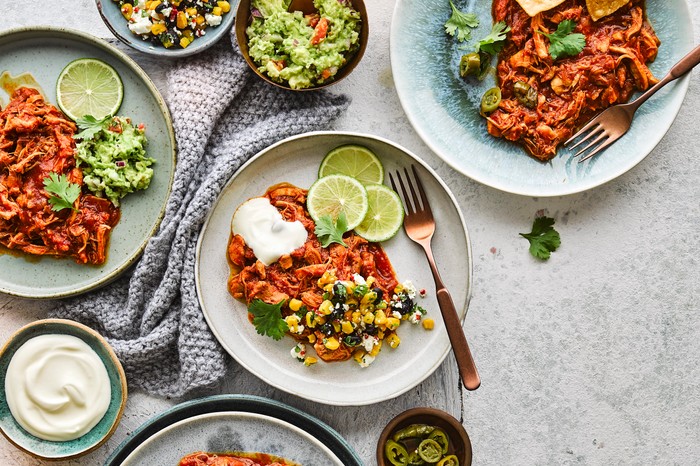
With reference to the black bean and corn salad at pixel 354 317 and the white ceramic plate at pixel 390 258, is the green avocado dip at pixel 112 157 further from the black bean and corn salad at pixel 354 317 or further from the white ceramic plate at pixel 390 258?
the black bean and corn salad at pixel 354 317

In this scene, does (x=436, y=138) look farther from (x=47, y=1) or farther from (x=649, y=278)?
(x=47, y=1)

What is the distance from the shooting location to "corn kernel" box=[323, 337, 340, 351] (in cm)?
367

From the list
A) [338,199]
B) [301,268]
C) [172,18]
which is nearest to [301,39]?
[172,18]

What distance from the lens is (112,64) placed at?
392 cm

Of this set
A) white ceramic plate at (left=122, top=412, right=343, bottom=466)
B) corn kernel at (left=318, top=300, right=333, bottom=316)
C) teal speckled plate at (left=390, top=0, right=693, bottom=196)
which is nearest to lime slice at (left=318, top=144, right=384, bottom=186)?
teal speckled plate at (left=390, top=0, right=693, bottom=196)

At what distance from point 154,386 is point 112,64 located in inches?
79.5

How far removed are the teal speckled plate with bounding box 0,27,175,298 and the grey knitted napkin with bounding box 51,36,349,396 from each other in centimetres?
10

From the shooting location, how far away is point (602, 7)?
12.6ft

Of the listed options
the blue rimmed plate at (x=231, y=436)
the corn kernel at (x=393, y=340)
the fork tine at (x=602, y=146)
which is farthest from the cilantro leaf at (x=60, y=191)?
the fork tine at (x=602, y=146)

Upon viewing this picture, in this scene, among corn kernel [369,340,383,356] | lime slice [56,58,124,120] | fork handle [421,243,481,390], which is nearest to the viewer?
fork handle [421,243,481,390]

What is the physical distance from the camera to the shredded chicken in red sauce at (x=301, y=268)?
372cm

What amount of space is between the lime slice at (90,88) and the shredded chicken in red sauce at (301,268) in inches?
45.0

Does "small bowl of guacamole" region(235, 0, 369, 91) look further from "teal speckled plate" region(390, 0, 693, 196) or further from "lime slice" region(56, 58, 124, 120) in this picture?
"lime slice" region(56, 58, 124, 120)

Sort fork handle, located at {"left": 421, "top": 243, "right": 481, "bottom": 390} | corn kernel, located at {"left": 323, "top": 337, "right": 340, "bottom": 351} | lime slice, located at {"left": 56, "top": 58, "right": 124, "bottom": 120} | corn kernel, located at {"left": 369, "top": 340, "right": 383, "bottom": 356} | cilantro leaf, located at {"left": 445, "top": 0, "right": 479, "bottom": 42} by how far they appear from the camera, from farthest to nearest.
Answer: cilantro leaf, located at {"left": 445, "top": 0, "right": 479, "bottom": 42}, lime slice, located at {"left": 56, "top": 58, "right": 124, "bottom": 120}, corn kernel, located at {"left": 369, "top": 340, "right": 383, "bottom": 356}, corn kernel, located at {"left": 323, "top": 337, "right": 340, "bottom": 351}, fork handle, located at {"left": 421, "top": 243, "right": 481, "bottom": 390}
